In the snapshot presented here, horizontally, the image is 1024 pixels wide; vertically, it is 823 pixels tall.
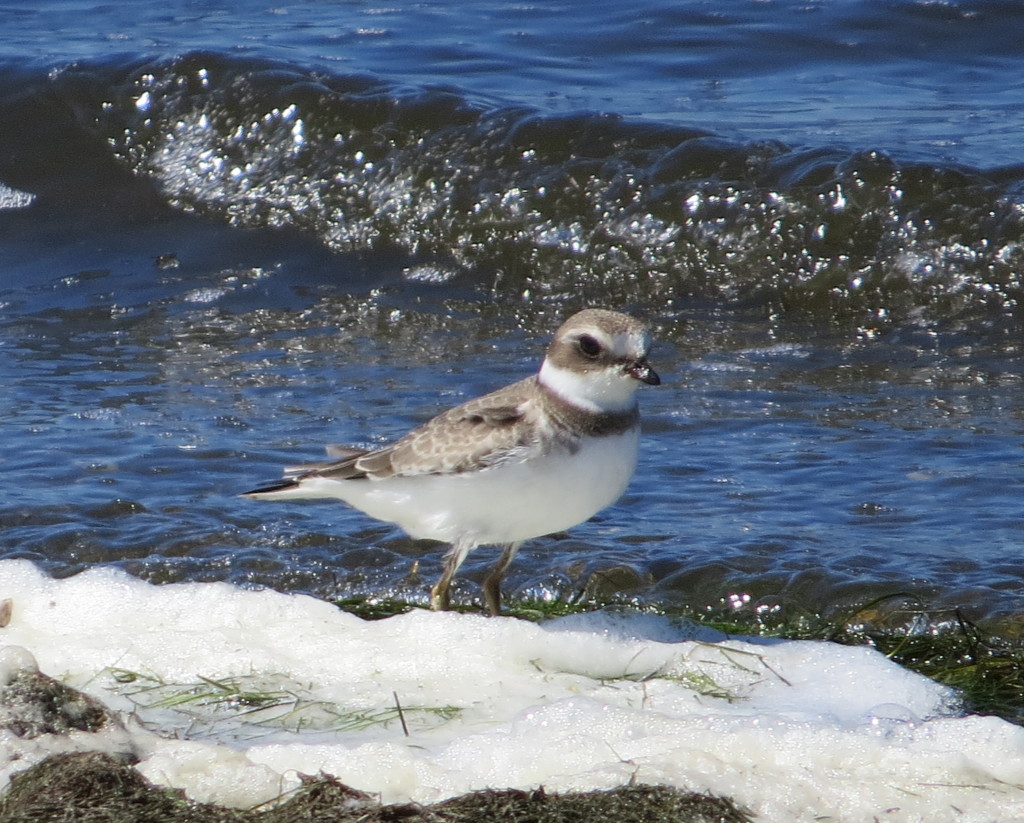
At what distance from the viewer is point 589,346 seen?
16.3 ft

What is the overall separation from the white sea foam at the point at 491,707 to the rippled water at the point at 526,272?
686 millimetres

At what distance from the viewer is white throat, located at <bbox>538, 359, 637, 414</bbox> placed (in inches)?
194

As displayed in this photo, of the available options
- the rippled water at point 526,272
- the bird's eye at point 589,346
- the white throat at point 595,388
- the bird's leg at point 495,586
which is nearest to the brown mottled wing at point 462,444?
the white throat at point 595,388

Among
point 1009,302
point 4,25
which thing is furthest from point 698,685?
point 4,25

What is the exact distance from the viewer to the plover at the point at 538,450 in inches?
193

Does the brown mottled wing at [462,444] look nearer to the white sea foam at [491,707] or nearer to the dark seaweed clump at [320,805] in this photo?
the white sea foam at [491,707]

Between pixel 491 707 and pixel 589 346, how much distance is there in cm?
128

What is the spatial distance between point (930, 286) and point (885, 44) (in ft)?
15.2

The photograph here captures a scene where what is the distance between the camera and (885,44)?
13375 mm

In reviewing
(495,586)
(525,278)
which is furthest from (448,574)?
(525,278)

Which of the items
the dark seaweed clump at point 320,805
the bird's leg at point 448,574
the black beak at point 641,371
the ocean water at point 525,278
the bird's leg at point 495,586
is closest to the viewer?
the dark seaweed clump at point 320,805

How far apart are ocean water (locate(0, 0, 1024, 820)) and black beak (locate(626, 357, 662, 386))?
1.10 metres

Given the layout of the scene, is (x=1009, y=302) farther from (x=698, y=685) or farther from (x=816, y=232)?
(x=698, y=685)

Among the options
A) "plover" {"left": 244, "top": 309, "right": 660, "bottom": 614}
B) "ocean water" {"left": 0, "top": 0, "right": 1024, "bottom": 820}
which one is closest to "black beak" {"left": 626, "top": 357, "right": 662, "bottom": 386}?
"plover" {"left": 244, "top": 309, "right": 660, "bottom": 614}
